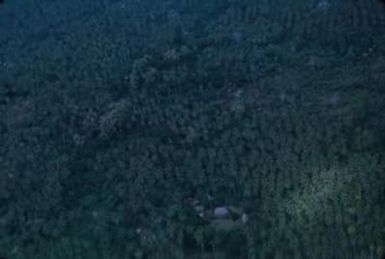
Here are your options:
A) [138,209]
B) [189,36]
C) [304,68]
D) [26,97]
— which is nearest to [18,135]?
[26,97]

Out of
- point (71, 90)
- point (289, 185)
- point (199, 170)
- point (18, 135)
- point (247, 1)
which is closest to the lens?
point (289, 185)

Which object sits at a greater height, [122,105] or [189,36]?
[189,36]

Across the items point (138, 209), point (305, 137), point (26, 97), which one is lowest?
point (138, 209)

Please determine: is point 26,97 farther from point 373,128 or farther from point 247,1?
point 373,128

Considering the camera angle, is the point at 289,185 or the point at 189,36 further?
the point at 189,36

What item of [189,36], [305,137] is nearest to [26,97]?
[189,36]

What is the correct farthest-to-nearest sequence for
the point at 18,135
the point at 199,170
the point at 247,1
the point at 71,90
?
the point at 247,1
the point at 71,90
the point at 18,135
the point at 199,170
